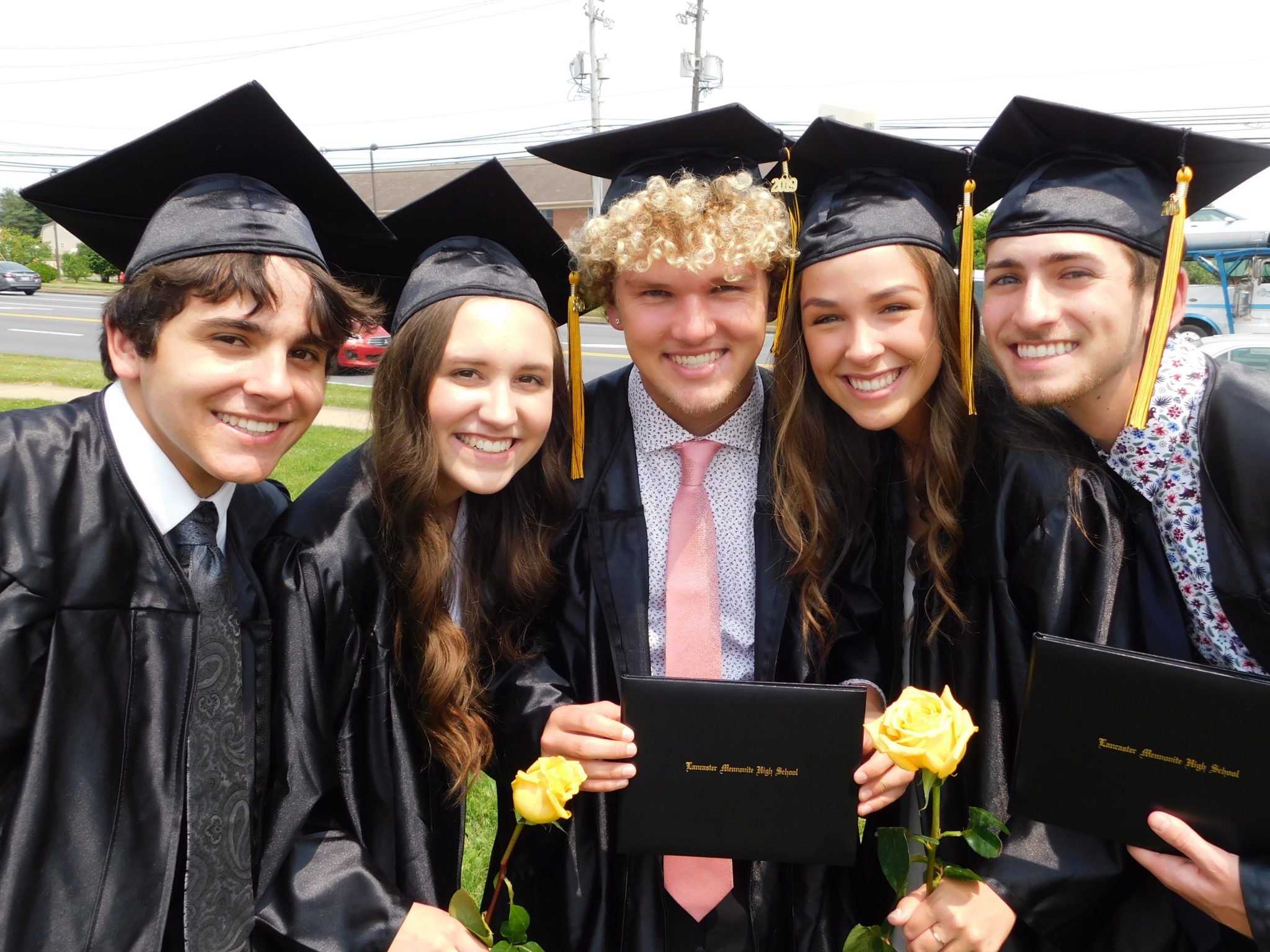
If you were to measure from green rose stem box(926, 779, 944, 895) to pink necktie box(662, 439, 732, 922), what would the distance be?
0.53 metres

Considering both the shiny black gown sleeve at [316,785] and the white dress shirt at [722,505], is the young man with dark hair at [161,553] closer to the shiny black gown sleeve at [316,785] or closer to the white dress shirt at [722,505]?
the shiny black gown sleeve at [316,785]

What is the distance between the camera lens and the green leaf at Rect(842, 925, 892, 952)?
5.43ft

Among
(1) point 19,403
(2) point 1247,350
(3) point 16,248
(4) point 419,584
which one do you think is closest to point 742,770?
(4) point 419,584

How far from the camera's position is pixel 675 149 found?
7.95 ft

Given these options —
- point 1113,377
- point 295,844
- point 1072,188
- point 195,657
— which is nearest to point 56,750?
point 195,657

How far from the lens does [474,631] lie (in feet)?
7.04

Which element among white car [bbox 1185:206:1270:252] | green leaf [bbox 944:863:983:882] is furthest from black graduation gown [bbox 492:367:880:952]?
white car [bbox 1185:206:1270:252]

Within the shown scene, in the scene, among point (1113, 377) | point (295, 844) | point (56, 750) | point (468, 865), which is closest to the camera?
point (56, 750)

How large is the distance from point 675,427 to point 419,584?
76 cm

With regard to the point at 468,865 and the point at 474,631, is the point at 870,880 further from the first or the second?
the point at 468,865

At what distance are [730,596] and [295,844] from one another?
1.10 m

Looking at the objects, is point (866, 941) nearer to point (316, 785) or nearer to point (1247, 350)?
point (316, 785)

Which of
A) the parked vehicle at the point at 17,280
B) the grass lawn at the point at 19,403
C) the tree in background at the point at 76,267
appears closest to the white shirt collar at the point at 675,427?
the grass lawn at the point at 19,403

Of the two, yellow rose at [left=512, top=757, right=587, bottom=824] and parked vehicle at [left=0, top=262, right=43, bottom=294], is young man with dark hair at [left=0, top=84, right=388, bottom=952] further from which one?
parked vehicle at [left=0, top=262, right=43, bottom=294]
